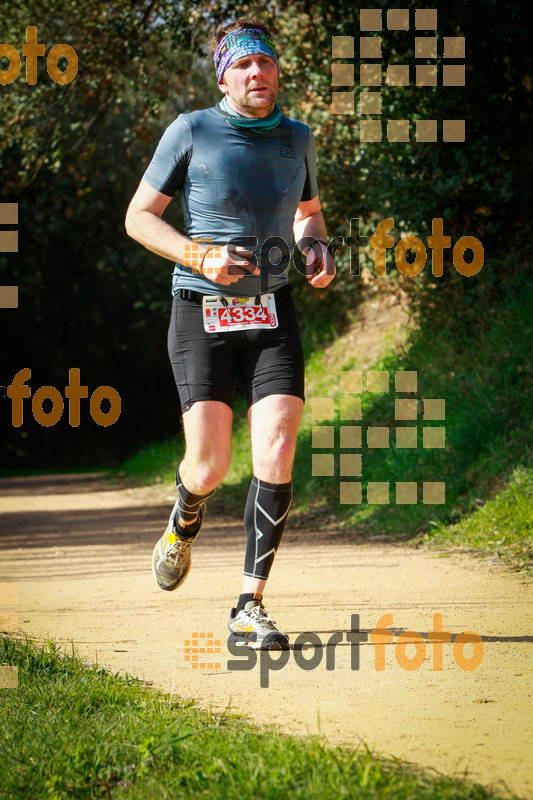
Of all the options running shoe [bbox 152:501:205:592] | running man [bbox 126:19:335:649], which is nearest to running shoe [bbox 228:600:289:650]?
running man [bbox 126:19:335:649]

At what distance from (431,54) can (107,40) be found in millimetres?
4082

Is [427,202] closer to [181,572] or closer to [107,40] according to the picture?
[107,40]

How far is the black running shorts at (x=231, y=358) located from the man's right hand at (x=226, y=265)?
266 mm

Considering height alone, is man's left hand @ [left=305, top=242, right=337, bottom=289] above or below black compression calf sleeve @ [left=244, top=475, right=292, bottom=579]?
above

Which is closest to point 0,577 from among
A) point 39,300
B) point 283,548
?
point 283,548

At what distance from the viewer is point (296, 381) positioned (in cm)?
403

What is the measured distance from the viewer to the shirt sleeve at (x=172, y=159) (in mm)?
3971

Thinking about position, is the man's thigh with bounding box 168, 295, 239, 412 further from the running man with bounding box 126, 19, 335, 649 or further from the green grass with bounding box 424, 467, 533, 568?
the green grass with bounding box 424, 467, 533, 568

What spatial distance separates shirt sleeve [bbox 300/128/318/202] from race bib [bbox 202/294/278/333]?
0.64 meters

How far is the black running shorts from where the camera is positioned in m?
4.00

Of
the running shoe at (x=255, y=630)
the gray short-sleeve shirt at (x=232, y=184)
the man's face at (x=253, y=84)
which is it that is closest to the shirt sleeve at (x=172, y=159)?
the gray short-sleeve shirt at (x=232, y=184)
